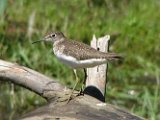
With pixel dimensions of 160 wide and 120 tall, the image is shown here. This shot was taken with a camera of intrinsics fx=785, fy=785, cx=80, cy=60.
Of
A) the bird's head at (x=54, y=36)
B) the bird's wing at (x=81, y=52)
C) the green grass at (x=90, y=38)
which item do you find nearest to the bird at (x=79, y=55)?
the bird's wing at (x=81, y=52)

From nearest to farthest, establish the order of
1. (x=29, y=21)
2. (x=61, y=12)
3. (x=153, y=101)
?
(x=153, y=101)
(x=29, y=21)
(x=61, y=12)

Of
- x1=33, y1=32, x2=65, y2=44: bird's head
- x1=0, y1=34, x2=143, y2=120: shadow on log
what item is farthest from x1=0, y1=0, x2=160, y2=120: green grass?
x1=0, y1=34, x2=143, y2=120: shadow on log

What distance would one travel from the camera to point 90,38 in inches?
360

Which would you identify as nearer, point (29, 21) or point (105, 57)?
point (105, 57)

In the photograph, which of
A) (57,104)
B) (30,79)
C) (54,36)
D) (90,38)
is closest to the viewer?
(57,104)

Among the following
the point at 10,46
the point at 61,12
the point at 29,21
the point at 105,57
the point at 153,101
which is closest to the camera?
the point at 105,57

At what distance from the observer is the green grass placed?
305 inches

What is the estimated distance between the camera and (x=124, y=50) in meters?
9.12

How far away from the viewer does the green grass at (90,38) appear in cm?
774

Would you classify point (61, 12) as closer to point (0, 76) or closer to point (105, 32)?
point (105, 32)

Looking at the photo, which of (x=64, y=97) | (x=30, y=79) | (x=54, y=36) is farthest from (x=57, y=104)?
(x=54, y=36)

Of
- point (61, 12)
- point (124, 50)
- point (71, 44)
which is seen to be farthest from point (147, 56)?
point (71, 44)

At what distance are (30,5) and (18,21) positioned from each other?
0.44m

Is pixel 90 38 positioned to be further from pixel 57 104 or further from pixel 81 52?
pixel 57 104
